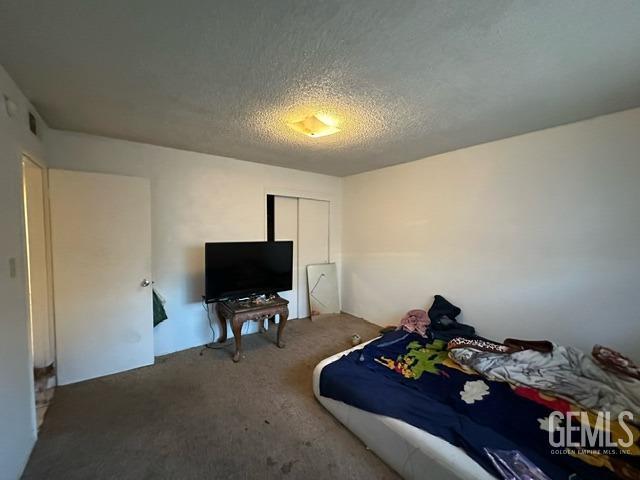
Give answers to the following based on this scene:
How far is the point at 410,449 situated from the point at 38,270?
3320 millimetres

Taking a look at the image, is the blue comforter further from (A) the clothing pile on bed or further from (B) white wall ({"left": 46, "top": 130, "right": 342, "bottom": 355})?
(B) white wall ({"left": 46, "top": 130, "right": 342, "bottom": 355})

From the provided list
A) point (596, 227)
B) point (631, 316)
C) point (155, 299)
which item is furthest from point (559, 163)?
point (155, 299)

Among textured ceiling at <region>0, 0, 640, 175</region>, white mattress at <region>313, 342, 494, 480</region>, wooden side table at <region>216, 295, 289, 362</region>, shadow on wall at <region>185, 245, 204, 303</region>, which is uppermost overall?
textured ceiling at <region>0, 0, 640, 175</region>

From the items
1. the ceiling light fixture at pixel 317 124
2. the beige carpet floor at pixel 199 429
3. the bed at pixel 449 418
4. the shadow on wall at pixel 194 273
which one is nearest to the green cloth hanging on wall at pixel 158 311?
the shadow on wall at pixel 194 273

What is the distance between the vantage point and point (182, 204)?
3.14m

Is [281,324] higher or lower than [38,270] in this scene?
lower

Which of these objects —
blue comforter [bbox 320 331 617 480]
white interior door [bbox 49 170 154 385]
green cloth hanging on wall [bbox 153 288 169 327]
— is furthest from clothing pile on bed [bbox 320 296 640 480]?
white interior door [bbox 49 170 154 385]

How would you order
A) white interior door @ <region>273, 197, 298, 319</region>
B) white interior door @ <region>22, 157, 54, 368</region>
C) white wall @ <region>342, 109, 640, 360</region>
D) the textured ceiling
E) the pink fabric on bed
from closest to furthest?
the textured ceiling
white wall @ <region>342, 109, 640, 360</region>
white interior door @ <region>22, 157, 54, 368</region>
the pink fabric on bed
white interior door @ <region>273, 197, 298, 319</region>

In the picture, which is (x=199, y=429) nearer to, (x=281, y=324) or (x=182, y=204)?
(x=281, y=324)

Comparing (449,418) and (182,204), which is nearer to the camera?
(449,418)

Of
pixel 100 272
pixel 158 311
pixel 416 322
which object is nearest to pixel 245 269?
pixel 158 311

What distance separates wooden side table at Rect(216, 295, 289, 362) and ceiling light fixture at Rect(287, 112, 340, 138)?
201 cm

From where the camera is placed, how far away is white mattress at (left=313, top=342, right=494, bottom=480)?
135cm

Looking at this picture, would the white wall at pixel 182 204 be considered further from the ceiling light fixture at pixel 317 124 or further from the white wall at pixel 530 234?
the white wall at pixel 530 234
